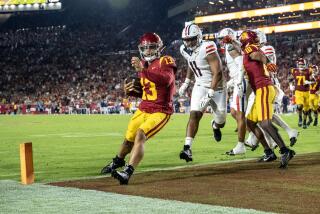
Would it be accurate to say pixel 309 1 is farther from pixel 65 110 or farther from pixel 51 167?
pixel 51 167

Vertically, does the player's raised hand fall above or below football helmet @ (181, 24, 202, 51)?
below

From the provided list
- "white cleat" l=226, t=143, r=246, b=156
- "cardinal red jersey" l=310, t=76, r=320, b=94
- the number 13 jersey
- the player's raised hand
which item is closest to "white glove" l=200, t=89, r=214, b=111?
the number 13 jersey

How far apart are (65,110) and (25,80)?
34.2ft

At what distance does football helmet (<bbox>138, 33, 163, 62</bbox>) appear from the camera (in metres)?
6.79

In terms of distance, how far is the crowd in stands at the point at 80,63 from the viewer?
150ft

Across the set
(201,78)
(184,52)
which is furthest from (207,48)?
(184,52)

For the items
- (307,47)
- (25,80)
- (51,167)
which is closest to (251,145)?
(51,167)

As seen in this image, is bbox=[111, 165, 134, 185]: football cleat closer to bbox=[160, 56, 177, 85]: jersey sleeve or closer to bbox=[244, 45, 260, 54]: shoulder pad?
bbox=[160, 56, 177, 85]: jersey sleeve

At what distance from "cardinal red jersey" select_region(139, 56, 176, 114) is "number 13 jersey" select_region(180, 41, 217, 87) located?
197 centimetres

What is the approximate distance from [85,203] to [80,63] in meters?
52.2

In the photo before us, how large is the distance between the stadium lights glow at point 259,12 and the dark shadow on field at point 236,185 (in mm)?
42781

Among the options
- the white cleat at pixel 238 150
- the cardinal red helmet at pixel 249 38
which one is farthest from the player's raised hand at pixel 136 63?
the white cleat at pixel 238 150

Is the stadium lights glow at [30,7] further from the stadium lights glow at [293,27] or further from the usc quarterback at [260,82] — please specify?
the usc quarterback at [260,82]

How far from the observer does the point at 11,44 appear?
64.2 metres
